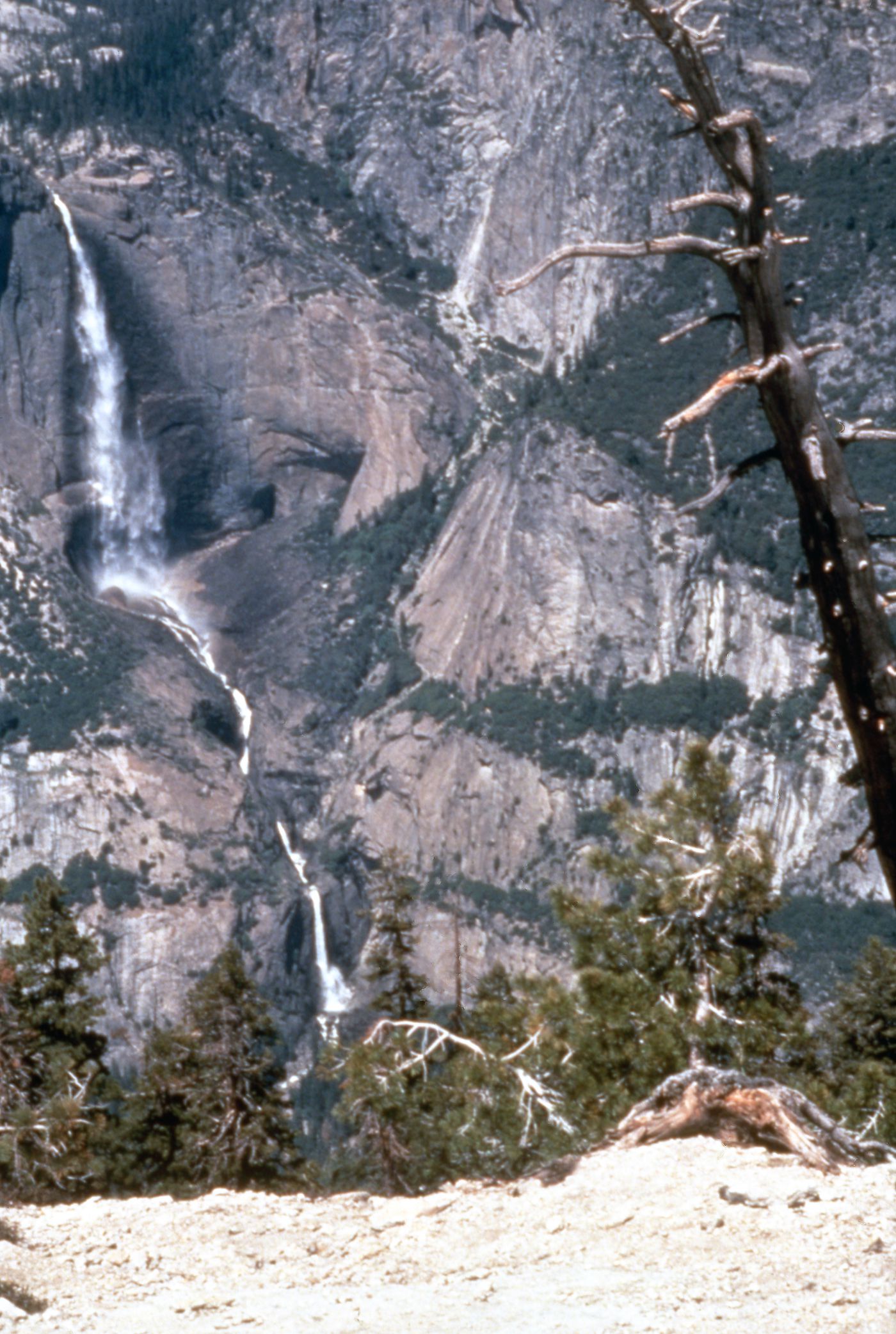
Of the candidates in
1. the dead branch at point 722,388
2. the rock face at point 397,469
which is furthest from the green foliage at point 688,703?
the dead branch at point 722,388

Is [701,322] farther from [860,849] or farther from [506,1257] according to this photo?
[506,1257]

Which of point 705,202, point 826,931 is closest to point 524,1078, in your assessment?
point 705,202

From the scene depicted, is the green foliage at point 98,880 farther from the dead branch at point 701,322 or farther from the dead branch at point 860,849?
the dead branch at point 701,322

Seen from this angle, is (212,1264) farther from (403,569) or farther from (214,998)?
(403,569)


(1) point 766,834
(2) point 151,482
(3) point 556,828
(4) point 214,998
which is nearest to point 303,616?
(2) point 151,482

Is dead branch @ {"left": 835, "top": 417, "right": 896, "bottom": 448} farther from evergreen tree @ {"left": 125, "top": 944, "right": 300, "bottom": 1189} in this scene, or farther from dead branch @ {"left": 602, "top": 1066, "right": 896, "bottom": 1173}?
evergreen tree @ {"left": 125, "top": 944, "right": 300, "bottom": 1189}
